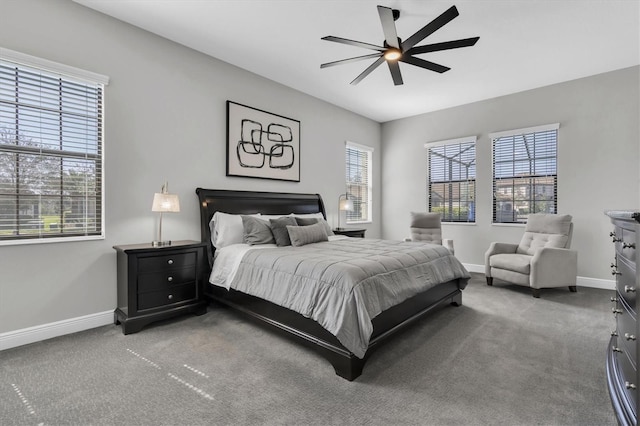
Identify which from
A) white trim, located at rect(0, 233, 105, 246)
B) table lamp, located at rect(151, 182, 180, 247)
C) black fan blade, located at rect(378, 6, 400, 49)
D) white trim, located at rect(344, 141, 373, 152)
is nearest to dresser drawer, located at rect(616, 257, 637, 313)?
black fan blade, located at rect(378, 6, 400, 49)

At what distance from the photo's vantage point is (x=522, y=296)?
415 centimetres

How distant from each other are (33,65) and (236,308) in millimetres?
2842

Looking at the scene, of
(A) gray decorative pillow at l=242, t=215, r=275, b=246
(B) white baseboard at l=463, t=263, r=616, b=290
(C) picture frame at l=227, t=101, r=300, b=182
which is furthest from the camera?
(B) white baseboard at l=463, t=263, r=616, b=290

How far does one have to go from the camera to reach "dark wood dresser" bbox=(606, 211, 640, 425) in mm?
1300

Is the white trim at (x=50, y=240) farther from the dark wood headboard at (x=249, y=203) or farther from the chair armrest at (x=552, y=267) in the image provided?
the chair armrest at (x=552, y=267)

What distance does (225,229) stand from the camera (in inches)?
148

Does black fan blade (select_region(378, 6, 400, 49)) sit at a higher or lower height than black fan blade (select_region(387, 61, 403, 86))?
higher

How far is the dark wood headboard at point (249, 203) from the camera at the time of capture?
3.86 metres

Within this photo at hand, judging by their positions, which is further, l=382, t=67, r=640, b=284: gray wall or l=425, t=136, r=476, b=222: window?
l=425, t=136, r=476, b=222: window

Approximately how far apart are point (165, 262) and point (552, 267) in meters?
4.74

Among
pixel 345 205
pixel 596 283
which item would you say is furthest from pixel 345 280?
pixel 596 283

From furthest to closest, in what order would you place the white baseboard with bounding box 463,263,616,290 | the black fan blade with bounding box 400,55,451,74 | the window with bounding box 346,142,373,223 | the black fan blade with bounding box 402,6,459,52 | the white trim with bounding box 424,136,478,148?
1. the window with bounding box 346,142,373,223
2. the white trim with bounding box 424,136,478,148
3. the white baseboard with bounding box 463,263,616,290
4. the black fan blade with bounding box 400,55,451,74
5. the black fan blade with bounding box 402,6,459,52

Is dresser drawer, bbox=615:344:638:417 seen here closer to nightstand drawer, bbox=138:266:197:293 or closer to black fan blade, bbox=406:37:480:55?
black fan blade, bbox=406:37:480:55

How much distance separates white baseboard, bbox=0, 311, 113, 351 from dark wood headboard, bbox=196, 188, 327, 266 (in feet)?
3.82
